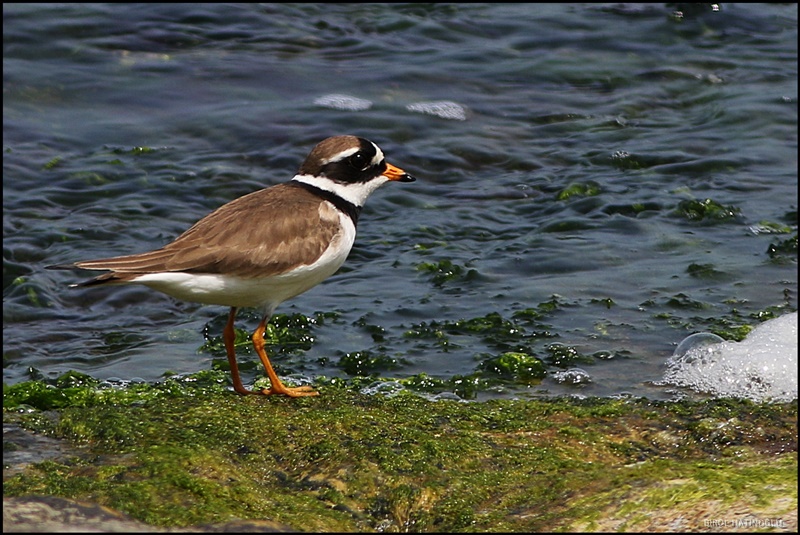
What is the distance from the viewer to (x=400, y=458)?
5020 millimetres

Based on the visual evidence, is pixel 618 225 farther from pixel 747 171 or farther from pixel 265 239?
pixel 265 239

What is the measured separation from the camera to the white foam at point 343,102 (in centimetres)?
1343

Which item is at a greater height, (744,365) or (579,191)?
(744,365)

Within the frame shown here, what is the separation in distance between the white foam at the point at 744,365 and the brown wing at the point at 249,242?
2451 millimetres

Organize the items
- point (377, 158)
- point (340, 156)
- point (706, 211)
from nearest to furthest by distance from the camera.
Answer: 1. point (340, 156)
2. point (377, 158)
3. point (706, 211)

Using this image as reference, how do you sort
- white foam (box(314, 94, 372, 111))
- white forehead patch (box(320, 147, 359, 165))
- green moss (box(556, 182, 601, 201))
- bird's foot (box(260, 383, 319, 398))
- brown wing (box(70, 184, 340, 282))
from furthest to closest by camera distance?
1. white foam (box(314, 94, 372, 111))
2. green moss (box(556, 182, 601, 201))
3. white forehead patch (box(320, 147, 359, 165))
4. bird's foot (box(260, 383, 319, 398))
5. brown wing (box(70, 184, 340, 282))

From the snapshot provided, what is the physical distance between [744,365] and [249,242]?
126 inches

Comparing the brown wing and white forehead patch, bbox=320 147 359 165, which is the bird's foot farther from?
white forehead patch, bbox=320 147 359 165

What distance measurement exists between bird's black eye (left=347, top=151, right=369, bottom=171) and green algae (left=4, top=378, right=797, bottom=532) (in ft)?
6.02

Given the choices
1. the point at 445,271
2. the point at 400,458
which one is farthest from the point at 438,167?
the point at 400,458

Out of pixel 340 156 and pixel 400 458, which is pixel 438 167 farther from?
pixel 400 458

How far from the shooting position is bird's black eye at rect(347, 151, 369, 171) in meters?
7.25

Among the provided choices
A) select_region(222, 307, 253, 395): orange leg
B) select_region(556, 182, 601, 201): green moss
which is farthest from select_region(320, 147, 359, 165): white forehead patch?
select_region(556, 182, 601, 201): green moss

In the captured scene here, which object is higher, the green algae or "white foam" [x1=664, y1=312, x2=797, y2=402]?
the green algae
